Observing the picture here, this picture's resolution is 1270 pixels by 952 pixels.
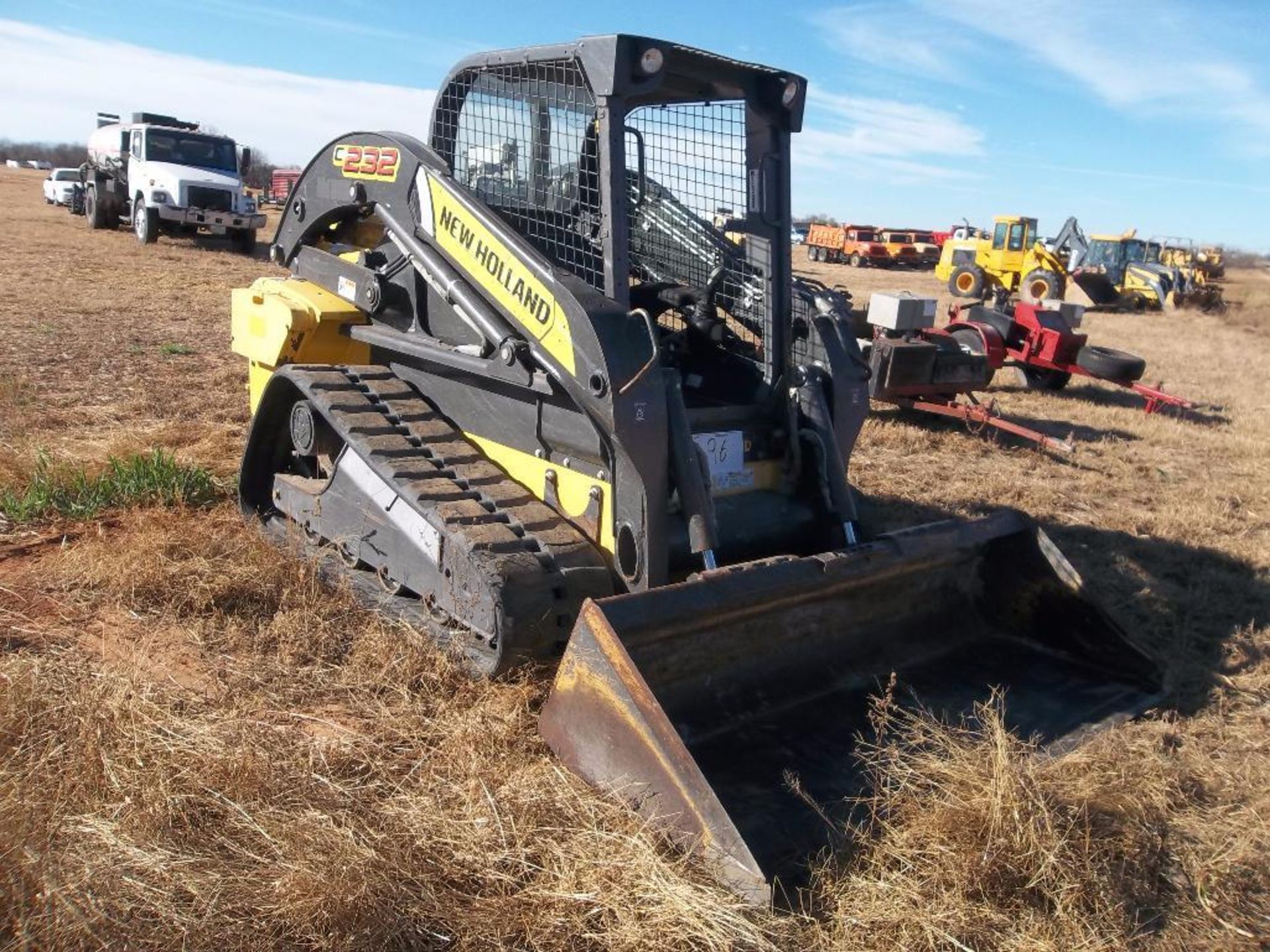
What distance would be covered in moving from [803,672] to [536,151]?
2.31 meters

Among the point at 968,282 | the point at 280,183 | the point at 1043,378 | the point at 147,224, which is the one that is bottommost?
the point at 1043,378

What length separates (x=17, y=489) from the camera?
5.64m

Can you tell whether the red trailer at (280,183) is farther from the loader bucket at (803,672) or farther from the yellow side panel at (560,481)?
the loader bucket at (803,672)

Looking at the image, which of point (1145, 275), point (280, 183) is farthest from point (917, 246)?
point (280, 183)

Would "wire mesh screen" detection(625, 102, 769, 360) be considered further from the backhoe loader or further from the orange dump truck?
the orange dump truck

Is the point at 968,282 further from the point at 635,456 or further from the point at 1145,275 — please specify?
the point at 635,456

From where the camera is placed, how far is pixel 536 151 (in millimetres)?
4441

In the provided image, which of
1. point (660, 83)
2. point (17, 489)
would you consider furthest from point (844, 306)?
point (17, 489)

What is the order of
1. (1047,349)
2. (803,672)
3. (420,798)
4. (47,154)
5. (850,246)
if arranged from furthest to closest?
(47,154), (850,246), (1047,349), (803,672), (420,798)

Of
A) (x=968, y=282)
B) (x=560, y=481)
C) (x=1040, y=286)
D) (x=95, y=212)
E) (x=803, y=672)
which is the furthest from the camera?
(x=968, y=282)

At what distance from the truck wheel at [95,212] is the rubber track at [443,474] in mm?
22135

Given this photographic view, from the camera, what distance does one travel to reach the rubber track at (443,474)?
385 centimetres

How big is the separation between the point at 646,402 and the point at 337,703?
1.49 metres

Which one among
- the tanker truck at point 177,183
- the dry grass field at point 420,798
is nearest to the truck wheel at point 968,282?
the tanker truck at point 177,183
